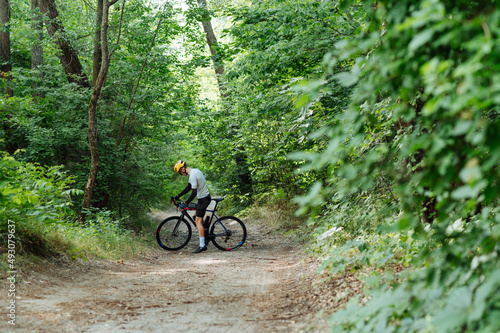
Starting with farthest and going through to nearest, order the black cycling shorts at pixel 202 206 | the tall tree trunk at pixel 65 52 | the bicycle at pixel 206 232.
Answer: the tall tree trunk at pixel 65 52
the bicycle at pixel 206 232
the black cycling shorts at pixel 202 206

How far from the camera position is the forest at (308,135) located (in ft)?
5.36

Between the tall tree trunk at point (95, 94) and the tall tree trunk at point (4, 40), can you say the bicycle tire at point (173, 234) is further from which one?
the tall tree trunk at point (4, 40)

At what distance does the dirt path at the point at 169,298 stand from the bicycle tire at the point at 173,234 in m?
2.09

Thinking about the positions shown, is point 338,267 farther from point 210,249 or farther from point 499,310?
point 210,249

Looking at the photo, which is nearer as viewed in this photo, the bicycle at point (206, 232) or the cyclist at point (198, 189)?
the cyclist at point (198, 189)

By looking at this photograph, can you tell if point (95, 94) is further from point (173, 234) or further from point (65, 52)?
point (173, 234)

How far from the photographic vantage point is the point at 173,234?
970cm

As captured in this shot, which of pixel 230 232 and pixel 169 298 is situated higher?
pixel 169 298

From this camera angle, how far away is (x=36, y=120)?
31.8ft

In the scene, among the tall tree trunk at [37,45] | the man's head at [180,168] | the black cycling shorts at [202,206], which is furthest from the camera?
the tall tree trunk at [37,45]

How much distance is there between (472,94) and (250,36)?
8398 mm

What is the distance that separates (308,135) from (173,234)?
5647mm

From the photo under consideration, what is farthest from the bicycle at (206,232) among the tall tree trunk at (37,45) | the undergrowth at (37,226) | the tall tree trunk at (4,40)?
the tall tree trunk at (4,40)

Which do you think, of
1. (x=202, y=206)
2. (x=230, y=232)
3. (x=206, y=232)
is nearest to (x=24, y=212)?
(x=202, y=206)
